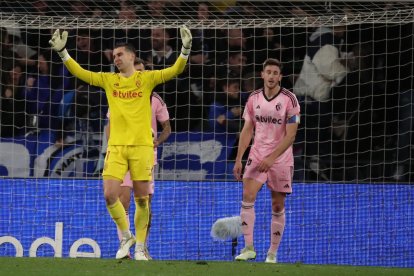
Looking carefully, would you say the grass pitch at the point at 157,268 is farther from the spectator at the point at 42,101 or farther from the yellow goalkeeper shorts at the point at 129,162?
the spectator at the point at 42,101

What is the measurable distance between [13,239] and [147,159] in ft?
10.7

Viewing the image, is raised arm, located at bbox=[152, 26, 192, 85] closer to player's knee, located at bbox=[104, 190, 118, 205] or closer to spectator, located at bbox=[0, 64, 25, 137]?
player's knee, located at bbox=[104, 190, 118, 205]

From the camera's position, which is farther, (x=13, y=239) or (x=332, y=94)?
(x=332, y=94)

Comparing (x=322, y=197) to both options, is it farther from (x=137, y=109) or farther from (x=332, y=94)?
(x=137, y=109)

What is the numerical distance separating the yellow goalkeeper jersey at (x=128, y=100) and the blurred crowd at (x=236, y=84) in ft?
13.3

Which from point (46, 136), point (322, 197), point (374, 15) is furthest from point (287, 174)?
point (46, 136)

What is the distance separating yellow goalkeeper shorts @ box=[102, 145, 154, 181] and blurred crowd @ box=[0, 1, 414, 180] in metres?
4.18

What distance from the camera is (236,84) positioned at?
576 inches

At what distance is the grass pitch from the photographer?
857cm

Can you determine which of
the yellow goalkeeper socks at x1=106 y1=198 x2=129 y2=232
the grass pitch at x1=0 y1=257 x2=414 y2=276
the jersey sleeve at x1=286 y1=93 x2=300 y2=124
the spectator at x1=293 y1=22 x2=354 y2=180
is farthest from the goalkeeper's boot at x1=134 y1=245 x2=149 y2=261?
the spectator at x1=293 y1=22 x2=354 y2=180

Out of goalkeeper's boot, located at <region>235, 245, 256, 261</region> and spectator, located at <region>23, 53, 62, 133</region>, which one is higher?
spectator, located at <region>23, 53, 62, 133</region>

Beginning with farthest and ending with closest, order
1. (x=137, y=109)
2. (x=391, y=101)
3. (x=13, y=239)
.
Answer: (x=391, y=101)
(x=13, y=239)
(x=137, y=109)

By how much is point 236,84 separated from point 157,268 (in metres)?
6.02

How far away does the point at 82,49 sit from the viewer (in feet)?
48.3
